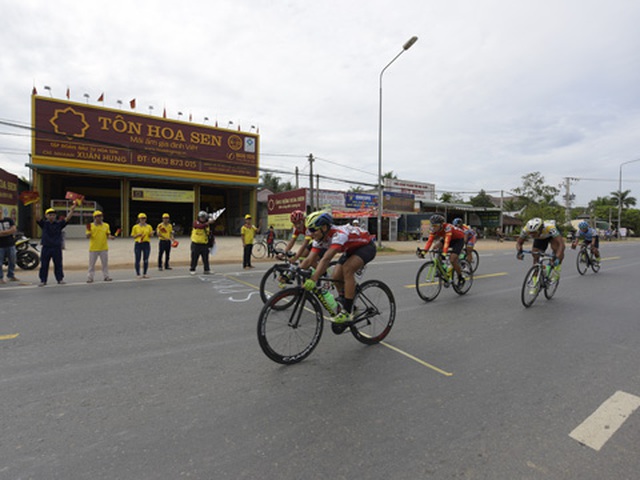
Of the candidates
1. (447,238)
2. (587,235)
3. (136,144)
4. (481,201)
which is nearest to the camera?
(447,238)

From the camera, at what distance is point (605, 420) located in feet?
8.64

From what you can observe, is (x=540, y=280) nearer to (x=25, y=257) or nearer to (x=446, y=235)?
(x=446, y=235)

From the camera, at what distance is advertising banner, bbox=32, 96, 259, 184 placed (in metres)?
26.1

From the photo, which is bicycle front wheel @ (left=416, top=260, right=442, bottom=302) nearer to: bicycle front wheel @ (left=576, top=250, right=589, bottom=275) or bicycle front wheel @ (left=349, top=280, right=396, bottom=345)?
bicycle front wheel @ (left=349, top=280, right=396, bottom=345)

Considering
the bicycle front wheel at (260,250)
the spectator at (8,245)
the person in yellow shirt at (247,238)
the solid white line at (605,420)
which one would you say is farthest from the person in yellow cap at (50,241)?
the solid white line at (605,420)

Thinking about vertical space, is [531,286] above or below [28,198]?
below

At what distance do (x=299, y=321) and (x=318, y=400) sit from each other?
896 millimetres

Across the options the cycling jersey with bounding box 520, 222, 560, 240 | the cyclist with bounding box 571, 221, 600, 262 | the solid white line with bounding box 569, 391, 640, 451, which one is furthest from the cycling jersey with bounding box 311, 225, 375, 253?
the cyclist with bounding box 571, 221, 600, 262

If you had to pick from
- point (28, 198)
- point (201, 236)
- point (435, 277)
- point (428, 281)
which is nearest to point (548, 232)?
point (435, 277)

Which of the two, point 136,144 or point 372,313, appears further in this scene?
point 136,144

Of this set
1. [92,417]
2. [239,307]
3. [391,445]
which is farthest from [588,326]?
[92,417]

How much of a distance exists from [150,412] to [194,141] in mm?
32798

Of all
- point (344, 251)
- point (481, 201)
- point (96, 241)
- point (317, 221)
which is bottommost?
point (96, 241)

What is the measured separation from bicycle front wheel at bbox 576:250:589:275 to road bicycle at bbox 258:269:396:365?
10175 mm
